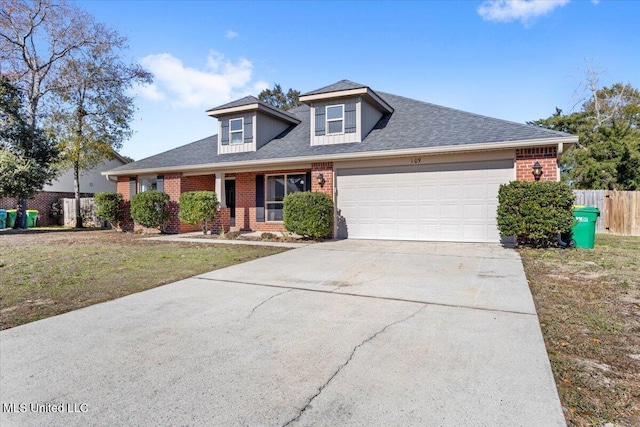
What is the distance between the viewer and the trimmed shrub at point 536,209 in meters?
8.02

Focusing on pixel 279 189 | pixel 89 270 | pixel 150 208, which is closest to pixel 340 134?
pixel 279 189

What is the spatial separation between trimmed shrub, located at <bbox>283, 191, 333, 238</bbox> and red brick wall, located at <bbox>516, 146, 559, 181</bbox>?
5.22 m

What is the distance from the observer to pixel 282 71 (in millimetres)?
14906

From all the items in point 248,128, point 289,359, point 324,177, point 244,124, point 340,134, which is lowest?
point 289,359

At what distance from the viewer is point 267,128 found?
46.0ft

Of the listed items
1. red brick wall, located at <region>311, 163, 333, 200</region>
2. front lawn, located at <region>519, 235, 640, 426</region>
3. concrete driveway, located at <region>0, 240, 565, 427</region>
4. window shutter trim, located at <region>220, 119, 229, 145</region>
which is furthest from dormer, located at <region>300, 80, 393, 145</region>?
concrete driveway, located at <region>0, 240, 565, 427</region>

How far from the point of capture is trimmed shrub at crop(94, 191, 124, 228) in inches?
579

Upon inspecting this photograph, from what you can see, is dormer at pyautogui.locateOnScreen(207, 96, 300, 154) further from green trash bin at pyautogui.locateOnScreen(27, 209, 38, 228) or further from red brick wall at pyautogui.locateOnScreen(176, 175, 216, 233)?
green trash bin at pyautogui.locateOnScreen(27, 209, 38, 228)

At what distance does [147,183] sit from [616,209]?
1855cm

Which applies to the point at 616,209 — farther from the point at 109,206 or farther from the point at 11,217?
the point at 11,217

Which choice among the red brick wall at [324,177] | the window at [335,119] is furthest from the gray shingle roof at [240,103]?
the red brick wall at [324,177]

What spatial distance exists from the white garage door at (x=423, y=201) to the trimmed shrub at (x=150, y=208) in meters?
7.21

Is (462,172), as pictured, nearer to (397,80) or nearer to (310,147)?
Answer: (310,147)

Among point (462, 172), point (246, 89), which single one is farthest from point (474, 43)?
point (246, 89)
